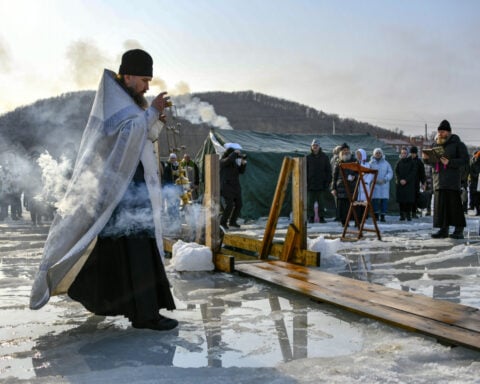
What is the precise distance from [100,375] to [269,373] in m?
0.91

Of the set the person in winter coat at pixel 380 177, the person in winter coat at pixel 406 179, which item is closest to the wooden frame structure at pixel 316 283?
the person in winter coat at pixel 380 177

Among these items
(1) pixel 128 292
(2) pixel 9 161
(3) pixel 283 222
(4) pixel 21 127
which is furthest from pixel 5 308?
(2) pixel 9 161

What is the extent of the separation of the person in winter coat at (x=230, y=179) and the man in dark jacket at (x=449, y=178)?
425cm

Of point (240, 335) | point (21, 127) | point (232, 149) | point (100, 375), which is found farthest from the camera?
point (232, 149)

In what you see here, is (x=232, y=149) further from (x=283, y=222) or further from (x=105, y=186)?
(x=105, y=186)

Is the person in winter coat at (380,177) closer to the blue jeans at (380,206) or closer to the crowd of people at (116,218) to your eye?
the blue jeans at (380,206)

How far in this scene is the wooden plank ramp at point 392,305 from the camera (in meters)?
3.57

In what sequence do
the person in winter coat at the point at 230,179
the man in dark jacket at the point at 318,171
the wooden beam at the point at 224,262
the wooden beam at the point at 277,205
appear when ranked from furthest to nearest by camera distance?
1. the man in dark jacket at the point at 318,171
2. the person in winter coat at the point at 230,179
3. the wooden beam at the point at 277,205
4. the wooden beam at the point at 224,262

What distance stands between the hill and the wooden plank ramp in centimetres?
401

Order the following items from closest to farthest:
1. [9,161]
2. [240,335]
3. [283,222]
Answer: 1. [240,335]
2. [283,222]
3. [9,161]

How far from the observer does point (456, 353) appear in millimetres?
3334

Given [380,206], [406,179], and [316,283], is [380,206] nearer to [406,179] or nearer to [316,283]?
[406,179]

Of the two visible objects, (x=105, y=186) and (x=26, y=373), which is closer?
(x=26, y=373)

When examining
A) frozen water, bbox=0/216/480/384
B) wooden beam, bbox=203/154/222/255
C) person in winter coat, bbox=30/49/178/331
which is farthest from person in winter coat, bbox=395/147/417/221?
person in winter coat, bbox=30/49/178/331
